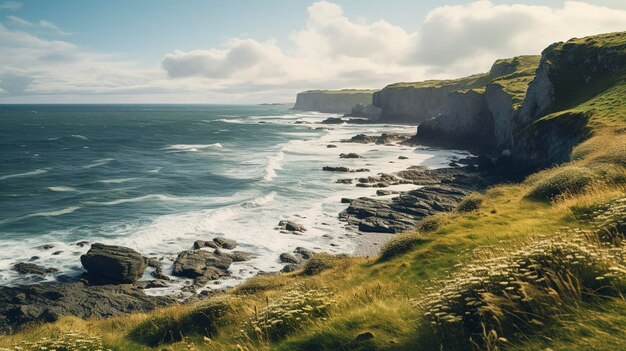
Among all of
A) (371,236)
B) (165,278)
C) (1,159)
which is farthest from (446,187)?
(1,159)

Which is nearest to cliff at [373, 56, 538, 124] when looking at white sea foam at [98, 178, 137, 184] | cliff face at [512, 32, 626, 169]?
cliff face at [512, 32, 626, 169]

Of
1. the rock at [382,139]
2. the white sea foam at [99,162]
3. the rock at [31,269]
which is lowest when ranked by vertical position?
the rock at [31,269]

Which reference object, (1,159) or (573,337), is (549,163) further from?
(1,159)

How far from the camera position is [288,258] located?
111 feet

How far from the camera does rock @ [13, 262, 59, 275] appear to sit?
30.7m

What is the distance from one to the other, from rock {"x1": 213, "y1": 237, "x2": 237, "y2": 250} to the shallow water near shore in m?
0.79

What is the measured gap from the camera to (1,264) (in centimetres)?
3177

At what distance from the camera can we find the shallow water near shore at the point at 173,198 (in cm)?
3625

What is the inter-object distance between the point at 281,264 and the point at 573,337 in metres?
29.2

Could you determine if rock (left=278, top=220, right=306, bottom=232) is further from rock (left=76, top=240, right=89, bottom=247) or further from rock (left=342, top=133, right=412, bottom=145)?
rock (left=342, top=133, right=412, bottom=145)

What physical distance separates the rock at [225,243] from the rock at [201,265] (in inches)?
65.8

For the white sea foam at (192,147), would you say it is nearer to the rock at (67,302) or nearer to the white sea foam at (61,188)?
the white sea foam at (61,188)

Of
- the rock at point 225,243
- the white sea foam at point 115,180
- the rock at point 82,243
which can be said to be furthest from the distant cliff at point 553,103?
the white sea foam at point 115,180

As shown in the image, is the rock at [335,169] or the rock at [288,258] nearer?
the rock at [288,258]
